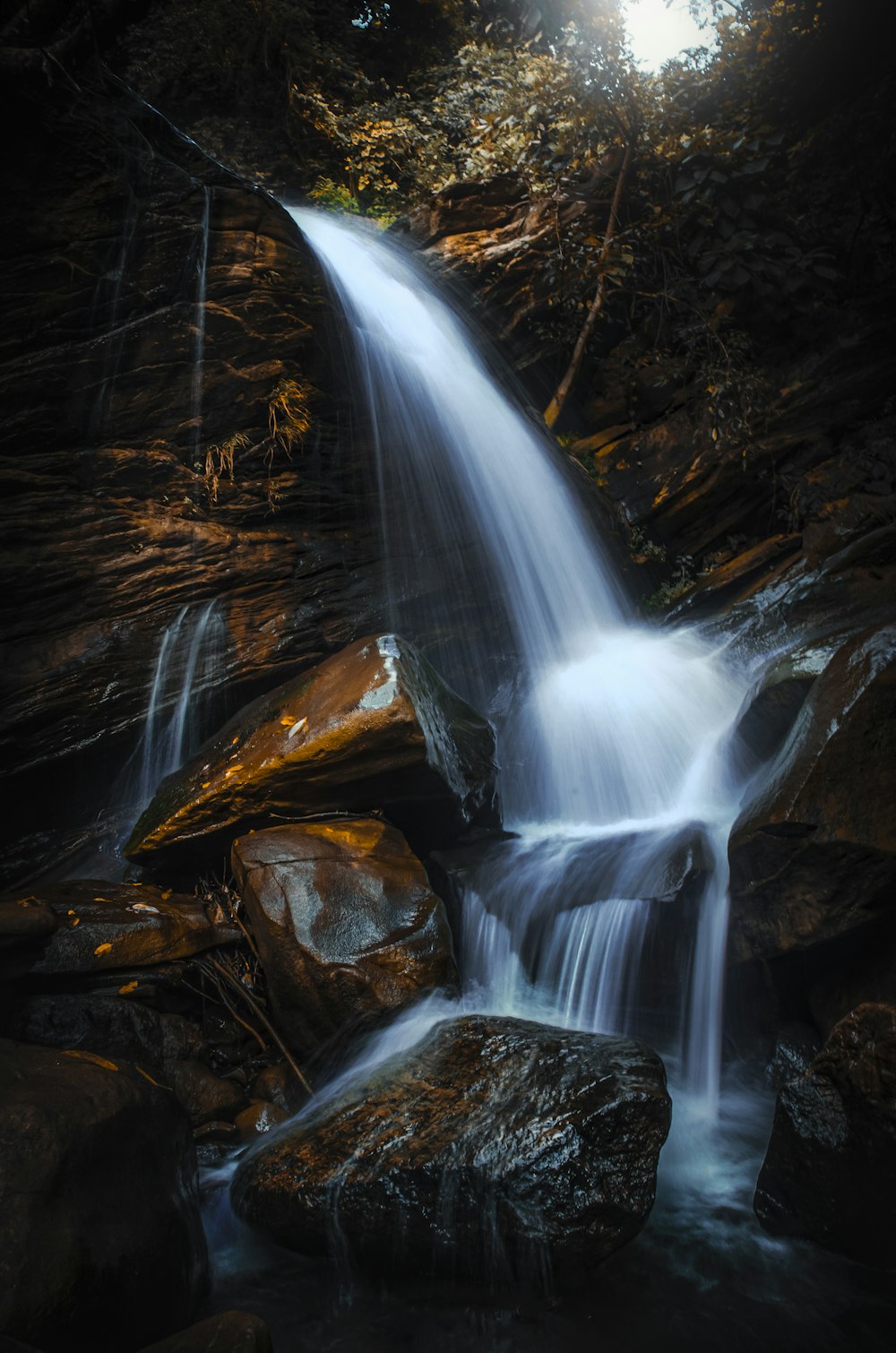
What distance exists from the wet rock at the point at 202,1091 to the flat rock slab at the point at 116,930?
0.71m

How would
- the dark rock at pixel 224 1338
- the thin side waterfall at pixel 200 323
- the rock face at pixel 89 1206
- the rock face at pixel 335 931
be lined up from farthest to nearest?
the thin side waterfall at pixel 200 323, the rock face at pixel 335 931, the rock face at pixel 89 1206, the dark rock at pixel 224 1338

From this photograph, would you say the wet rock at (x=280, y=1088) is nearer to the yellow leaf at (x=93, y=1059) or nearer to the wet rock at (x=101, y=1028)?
the wet rock at (x=101, y=1028)

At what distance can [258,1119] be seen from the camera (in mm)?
4215

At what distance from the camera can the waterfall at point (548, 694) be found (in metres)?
4.81

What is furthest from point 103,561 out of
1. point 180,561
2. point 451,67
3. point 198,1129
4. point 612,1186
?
point 451,67

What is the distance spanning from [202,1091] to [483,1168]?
214 cm

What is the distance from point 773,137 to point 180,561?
32.7 ft

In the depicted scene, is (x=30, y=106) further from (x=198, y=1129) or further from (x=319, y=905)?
(x=198, y=1129)

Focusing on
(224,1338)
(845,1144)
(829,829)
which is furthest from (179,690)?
(845,1144)

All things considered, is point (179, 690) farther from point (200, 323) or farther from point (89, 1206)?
point (89, 1206)

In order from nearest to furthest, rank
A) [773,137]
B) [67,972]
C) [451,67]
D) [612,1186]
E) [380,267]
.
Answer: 1. [612,1186]
2. [67,972]
3. [773,137]
4. [380,267]
5. [451,67]

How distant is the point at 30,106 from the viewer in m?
6.36

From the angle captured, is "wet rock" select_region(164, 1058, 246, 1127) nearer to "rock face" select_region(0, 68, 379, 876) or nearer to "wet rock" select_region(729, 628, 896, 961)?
"rock face" select_region(0, 68, 379, 876)

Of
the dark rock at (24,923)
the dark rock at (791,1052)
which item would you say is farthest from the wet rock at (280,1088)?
the dark rock at (791,1052)
